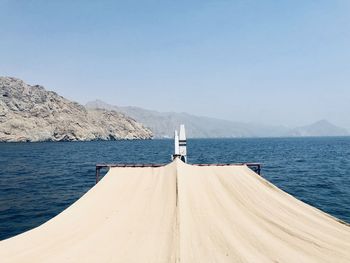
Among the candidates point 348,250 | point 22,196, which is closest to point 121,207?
point 348,250

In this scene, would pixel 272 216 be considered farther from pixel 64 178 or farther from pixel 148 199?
pixel 64 178

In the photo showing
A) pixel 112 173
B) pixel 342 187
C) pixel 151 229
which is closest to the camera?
pixel 151 229

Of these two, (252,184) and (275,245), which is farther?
(252,184)

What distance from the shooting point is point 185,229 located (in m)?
18.0

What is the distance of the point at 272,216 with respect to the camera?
21000 mm

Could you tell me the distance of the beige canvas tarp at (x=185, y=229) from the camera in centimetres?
1548

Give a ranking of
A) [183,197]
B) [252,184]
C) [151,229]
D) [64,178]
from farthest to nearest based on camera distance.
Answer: [64,178] → [252,184] → [183,197] → [151,229]

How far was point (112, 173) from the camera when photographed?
1324 inches

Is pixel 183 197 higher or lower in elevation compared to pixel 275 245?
higher

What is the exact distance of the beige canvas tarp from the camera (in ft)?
50.8

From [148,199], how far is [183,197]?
2987mm

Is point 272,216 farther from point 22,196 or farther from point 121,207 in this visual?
point 22,196

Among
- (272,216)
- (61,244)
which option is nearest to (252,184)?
(272,216)

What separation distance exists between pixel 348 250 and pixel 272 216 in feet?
18.2
